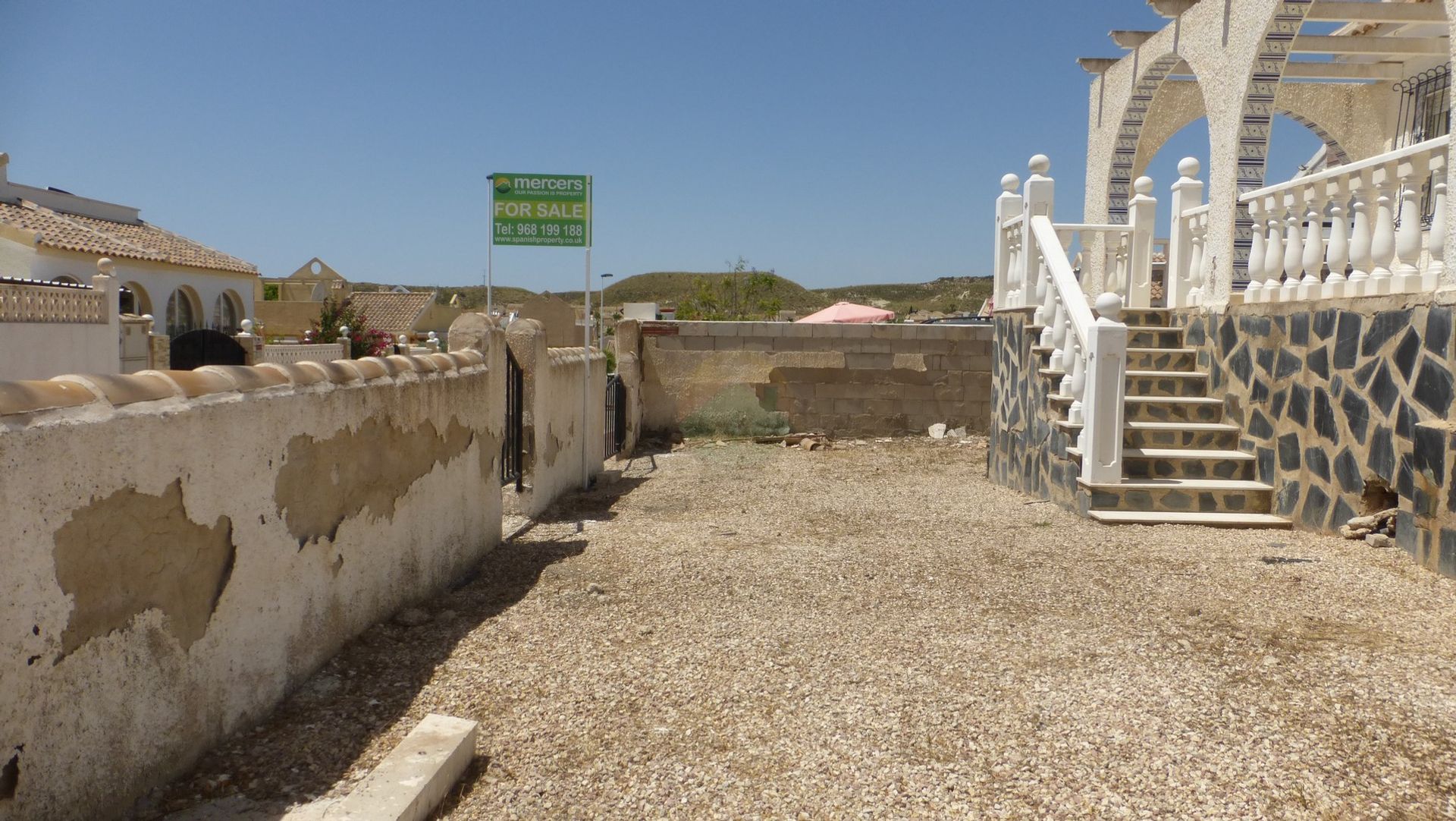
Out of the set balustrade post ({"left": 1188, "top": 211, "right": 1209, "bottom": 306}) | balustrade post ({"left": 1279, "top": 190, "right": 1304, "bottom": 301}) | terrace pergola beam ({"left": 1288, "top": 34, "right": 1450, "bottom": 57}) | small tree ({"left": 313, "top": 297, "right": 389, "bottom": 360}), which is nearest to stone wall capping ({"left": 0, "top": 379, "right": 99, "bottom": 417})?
balustrade post ({"left": 1279, "top": 190, "right": 1304, "bottom": 301})

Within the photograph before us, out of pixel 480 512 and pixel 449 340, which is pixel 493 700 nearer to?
pixel 480 512

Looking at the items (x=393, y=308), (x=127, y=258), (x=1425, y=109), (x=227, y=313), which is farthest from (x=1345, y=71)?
(x=393, y=308)

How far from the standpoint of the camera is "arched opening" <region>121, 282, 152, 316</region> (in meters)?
28.4

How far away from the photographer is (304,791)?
2887 mm

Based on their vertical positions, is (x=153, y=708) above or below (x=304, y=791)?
above

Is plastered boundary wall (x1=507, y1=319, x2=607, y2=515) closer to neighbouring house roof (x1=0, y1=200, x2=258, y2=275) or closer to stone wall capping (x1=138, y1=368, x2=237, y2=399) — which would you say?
stone wall capping (x1=138, y1=368, x2=237, y2=399)

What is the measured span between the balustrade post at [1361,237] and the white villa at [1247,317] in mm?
15

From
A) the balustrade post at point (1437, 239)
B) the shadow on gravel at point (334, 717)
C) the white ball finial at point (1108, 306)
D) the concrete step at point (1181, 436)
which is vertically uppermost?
the balustrade post at point (1437, 239)

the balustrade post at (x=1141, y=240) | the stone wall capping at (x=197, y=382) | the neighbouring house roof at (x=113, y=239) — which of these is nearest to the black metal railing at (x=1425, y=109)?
the balustrade post at (x=1141, y=240)

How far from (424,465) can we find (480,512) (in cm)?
104

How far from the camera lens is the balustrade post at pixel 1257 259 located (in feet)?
23.8

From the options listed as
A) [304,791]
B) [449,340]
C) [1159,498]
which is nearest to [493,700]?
[304,791]

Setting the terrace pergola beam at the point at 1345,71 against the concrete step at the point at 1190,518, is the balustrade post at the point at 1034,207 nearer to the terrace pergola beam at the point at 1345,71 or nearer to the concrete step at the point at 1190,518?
the concrete step at the point at 1190,518

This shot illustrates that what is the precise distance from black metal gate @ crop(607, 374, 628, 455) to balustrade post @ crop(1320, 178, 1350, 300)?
7.80m
